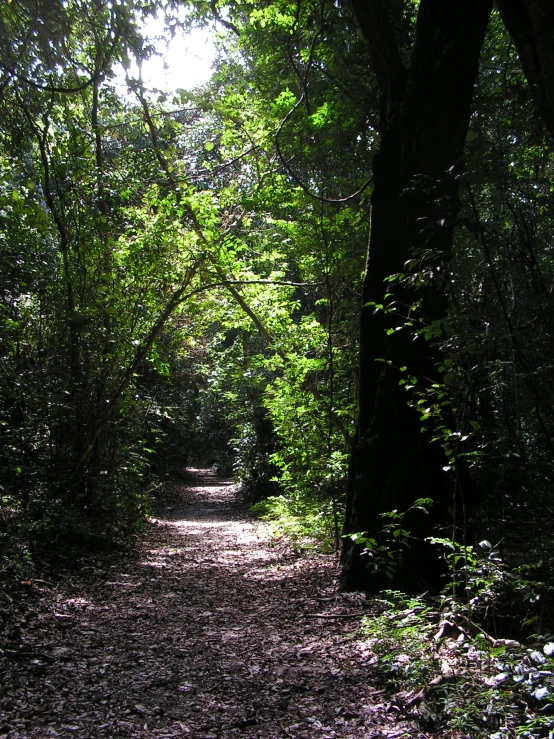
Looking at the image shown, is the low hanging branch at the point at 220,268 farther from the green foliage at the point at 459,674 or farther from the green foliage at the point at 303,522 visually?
the green foliage at the point at 459,674

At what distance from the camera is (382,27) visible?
192 inches

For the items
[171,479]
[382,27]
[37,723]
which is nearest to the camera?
[37,723]

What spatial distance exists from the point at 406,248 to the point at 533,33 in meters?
1.72

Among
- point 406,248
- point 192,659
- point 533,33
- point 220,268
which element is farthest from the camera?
point 220,268

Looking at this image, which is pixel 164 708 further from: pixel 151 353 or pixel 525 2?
pixel 151 353

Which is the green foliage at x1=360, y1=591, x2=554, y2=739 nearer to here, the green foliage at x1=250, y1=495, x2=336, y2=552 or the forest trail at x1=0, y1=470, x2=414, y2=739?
the forest trail at x1=0, y1=470, x2=414, y2=739

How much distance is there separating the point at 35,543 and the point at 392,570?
12.2 feet

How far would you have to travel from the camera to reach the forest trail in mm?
2676

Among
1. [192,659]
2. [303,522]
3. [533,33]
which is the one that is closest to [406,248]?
[533,33]

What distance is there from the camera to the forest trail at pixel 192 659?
2.68 metres

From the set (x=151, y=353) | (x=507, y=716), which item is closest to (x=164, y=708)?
(x=507, y=716)

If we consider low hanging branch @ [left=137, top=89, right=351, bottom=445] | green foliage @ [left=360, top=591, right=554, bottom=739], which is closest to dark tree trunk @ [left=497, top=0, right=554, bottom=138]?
green foliage @ [left=360, top=591, right=554, bottom=739]

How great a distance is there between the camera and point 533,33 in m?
3.45

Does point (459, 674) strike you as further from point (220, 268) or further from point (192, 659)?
point (220, 268)
